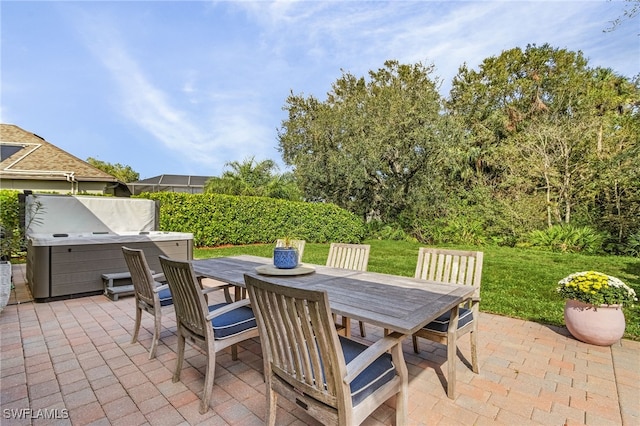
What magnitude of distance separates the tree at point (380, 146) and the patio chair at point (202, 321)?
900 centimetres

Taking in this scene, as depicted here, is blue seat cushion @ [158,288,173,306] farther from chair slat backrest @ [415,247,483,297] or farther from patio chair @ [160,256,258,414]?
chair slat backrest @ [415,247,483,297]

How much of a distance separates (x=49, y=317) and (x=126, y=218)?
8.57ft

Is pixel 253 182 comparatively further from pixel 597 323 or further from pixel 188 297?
pixel 597 323

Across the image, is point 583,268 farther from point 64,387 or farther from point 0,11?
point 0,11

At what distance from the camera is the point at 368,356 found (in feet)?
4.68

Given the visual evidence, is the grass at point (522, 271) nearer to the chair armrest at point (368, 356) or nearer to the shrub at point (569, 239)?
the shrub at point (569, 239)

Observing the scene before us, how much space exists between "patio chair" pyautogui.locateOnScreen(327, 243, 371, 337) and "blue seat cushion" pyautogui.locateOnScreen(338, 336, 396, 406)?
141 centimetres

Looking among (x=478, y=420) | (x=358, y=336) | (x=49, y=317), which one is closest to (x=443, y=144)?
(x=358, y=336)

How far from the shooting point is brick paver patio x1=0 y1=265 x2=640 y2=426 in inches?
75.5

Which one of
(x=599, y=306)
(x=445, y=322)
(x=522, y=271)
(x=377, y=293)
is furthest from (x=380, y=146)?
(x=377, y=293)

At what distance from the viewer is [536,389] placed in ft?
7.34

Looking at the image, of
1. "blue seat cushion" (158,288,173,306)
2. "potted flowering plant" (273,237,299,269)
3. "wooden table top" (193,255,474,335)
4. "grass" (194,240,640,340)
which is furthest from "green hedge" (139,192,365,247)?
"potted flowering plant" (273,237,299,269)

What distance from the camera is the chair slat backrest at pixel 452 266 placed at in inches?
104

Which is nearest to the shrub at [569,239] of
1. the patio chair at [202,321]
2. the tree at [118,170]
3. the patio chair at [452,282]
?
the patio chair at [452,282]
